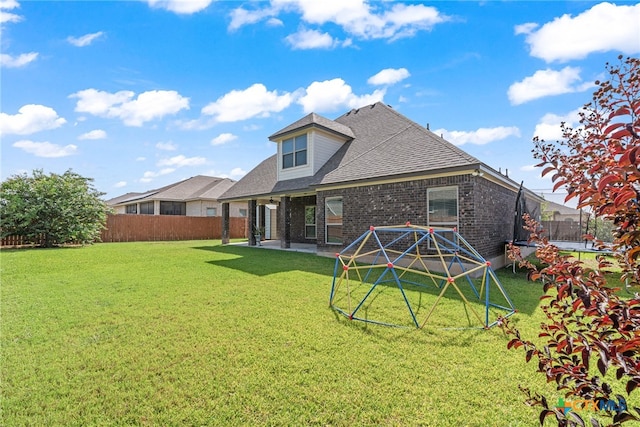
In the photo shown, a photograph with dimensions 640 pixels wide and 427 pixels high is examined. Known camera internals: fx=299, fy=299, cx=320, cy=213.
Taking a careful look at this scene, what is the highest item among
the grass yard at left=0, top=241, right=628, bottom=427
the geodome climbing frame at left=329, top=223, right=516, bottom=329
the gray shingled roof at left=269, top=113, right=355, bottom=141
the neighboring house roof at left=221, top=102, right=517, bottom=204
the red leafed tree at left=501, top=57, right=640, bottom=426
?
the gray shingled roof at left=269, top=113, right=355, bottom=141

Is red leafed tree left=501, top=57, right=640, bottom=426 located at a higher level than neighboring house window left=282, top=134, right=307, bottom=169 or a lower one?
lower

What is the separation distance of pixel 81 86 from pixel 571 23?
13084 mm

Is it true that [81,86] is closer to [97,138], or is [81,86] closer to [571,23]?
[97,138]

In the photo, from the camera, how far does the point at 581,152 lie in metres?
1.82

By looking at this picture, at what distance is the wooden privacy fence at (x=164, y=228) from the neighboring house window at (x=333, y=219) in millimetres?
14481

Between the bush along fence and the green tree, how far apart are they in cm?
312

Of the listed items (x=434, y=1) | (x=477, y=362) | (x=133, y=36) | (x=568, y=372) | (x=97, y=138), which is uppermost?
(x=133, y=36)

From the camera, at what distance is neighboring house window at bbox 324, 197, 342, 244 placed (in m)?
12.7

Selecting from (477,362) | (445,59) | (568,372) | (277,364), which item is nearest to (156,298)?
(277,364)

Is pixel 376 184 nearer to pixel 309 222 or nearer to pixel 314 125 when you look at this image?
pixel 314 125

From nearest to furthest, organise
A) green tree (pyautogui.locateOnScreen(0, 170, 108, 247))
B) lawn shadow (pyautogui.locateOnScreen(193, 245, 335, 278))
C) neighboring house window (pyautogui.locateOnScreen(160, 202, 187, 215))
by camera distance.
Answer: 1. lawn shadow (pyautogui.locateOnScreen(193, 245, 335, 278))
2. green tree (pyautogui.locateOnScreen(0, 170, 108, 247))
3. neighboring house window (pyautogui.locateOnScreen(160, 202, 187, 215))

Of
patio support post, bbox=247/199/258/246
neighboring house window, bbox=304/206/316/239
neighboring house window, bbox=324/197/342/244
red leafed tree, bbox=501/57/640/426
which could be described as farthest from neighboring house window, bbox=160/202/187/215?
red leafed tree, bbox=501/57/640/426

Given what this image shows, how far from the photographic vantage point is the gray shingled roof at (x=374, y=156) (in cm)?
985

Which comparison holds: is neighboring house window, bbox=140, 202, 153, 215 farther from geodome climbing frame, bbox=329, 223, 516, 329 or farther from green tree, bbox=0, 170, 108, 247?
geodome climbing frame, bbox=329, 223, 516, 329
